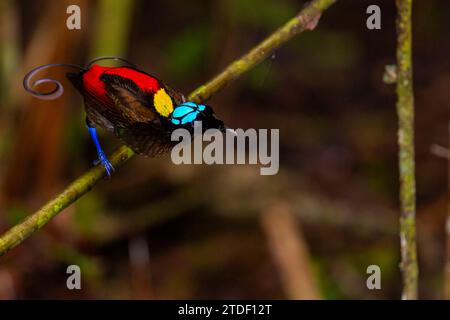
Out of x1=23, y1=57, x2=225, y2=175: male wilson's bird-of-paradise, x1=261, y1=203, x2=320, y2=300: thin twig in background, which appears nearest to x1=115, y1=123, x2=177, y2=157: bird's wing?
x1=23, y1=57, x2=225, y2=175: male wilson's bird-of-paradise

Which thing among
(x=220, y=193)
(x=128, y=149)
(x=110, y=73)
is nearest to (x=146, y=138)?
(x=128, y=149)

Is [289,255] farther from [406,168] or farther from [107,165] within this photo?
[107,165]

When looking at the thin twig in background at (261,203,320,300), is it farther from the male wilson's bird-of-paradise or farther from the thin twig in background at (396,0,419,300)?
the male wilson's bird-of-paradise

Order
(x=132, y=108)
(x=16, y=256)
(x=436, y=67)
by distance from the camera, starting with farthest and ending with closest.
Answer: (x=436, y=67), (x=16, y=256), (x=132, y=108)
